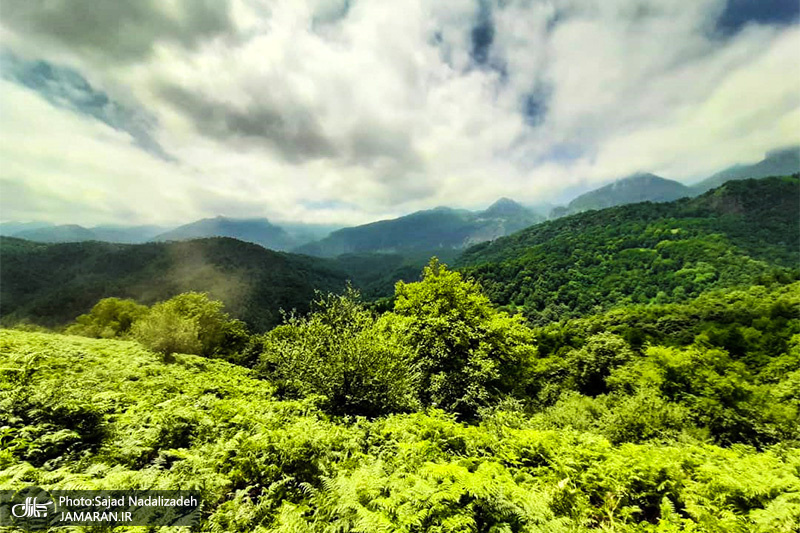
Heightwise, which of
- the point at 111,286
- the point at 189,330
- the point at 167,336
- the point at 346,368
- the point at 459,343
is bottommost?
the point at 459,343

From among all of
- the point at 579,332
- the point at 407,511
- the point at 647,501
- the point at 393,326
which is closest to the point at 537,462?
the point at 647,501

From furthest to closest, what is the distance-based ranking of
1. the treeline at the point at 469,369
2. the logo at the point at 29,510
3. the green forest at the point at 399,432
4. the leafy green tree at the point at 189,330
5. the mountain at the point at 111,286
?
1. the mountain at the point at 111,286
2. the leafy green tree at the point at 189,330
3. the treeline at the point at 469,369
4. the green forest at the point at 399,432
5. the logo at the point at 29,510

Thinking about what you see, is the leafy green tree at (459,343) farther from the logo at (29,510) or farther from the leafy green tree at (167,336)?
the leafy green tree at (167,336)

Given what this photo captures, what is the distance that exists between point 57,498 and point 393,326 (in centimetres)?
1681

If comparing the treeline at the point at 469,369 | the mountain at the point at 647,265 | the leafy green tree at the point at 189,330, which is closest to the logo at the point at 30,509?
the treeline at the point at 469,369

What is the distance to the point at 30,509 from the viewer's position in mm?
4684

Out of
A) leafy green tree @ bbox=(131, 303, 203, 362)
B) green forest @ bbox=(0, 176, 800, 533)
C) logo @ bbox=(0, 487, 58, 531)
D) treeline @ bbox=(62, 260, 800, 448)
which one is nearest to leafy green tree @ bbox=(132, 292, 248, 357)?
leafy green tree @ bbox=(131, 303, 203, 362)

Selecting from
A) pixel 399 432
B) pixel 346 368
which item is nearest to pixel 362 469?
pixel 399 432

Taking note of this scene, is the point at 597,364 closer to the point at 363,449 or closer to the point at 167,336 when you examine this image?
the point at 363,449

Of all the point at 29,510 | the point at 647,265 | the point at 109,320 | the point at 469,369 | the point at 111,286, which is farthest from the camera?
the point at 647,265

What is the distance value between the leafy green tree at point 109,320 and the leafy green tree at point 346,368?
164ft

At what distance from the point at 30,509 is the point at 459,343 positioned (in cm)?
1932

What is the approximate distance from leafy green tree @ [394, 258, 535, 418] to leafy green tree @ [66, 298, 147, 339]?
50.2 meters

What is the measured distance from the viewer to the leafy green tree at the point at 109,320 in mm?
50531
